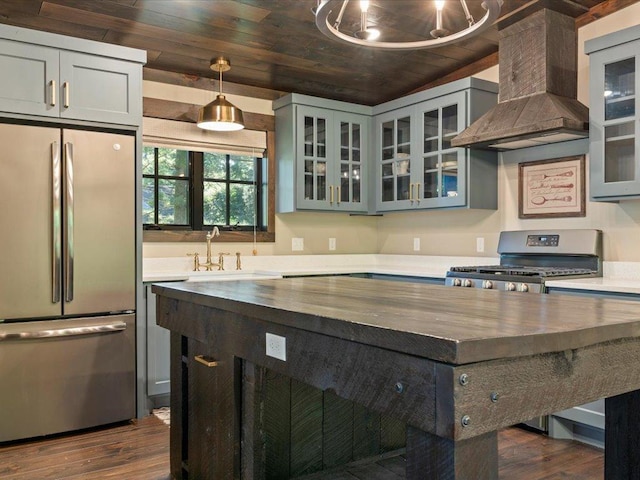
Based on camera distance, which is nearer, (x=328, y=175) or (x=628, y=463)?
(x=628, y=463)

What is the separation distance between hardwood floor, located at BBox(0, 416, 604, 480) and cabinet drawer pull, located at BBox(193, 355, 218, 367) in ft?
2.77

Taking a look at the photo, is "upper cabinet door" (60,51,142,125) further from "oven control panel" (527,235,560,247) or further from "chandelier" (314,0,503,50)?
"oven control panel" (527,235,560,247)

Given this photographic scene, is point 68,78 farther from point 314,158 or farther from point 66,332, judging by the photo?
point 314,158

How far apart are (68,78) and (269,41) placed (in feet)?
4.28

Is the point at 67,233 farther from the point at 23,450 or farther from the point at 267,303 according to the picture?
the point at 267,303

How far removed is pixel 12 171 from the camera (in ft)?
9.39

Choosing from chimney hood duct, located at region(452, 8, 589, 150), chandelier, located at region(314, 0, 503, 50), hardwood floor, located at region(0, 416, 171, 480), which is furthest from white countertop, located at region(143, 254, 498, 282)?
chandelier, located at region(314, 0, 503, 50)

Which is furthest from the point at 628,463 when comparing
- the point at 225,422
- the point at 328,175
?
the point at 328,175

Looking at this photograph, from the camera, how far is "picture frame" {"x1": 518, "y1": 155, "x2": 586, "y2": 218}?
3.49 metres

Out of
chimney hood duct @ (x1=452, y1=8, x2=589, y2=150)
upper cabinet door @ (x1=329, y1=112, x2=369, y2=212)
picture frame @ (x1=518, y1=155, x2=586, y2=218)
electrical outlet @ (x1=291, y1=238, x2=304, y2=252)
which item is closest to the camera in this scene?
chimney hood duct @ (x1=452, y1=8, x2=589, y2=150)

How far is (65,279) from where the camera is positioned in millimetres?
2971

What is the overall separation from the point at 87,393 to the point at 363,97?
323cm

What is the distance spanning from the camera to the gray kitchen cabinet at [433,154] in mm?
3838

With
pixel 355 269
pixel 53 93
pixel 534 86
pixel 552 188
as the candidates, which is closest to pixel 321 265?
pixel 355 269
